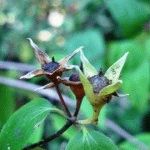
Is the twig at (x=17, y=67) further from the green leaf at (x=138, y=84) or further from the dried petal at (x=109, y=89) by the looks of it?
the dried petal at (x=109, y=89)

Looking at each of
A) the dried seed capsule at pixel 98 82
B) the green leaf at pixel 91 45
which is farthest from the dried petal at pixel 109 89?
the green leaf at pixel 91 45

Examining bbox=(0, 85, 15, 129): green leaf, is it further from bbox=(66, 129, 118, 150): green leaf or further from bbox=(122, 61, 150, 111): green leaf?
bbox=(66, 129, 118, 150): green leaf

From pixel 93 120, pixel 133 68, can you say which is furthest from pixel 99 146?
pixel 133 68

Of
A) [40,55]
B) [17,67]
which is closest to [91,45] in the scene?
[17,67]

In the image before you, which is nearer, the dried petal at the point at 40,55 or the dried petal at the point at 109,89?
the dried petal at the point at 109,89

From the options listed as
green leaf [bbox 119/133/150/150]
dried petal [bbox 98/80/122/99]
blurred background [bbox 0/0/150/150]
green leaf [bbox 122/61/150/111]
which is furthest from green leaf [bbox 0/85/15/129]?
dried petal [bbox 98/80/122/99]
